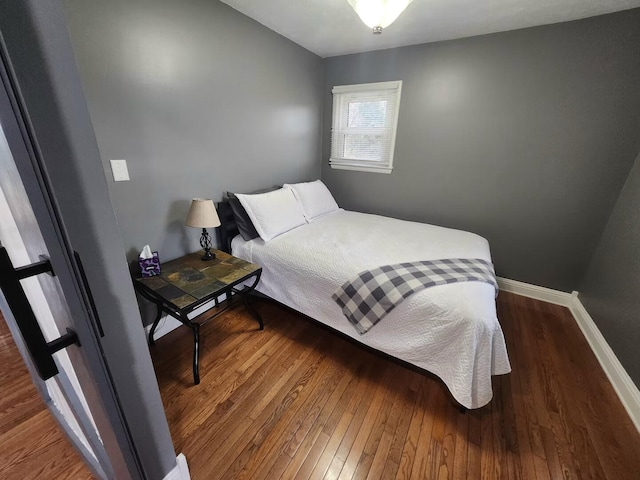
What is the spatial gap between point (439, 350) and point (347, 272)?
0.68 metres

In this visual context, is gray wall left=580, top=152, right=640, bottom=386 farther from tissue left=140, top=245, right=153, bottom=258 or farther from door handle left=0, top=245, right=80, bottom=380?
tissue left=140, top=245, right=153, bottom=258

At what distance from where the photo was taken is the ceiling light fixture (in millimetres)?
1345

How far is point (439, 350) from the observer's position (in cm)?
139

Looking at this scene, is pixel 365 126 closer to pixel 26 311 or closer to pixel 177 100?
pixel 177 100

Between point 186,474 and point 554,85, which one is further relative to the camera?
point 554,85

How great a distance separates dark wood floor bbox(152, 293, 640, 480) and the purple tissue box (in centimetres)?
57

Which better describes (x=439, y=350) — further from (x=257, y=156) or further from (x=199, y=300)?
(x=257, y=156)

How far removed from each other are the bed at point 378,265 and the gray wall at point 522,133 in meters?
0.60

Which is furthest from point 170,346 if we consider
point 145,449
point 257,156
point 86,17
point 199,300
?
point 86,17

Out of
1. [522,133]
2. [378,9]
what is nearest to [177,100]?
[378,9]

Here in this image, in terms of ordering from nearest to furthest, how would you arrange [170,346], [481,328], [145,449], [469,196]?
[145,449], [481,328], [170,346], [469,196]

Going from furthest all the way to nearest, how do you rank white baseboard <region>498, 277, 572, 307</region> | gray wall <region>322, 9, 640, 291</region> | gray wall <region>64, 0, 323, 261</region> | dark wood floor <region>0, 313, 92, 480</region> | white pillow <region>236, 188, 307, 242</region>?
white baseboard <region>498, 277, 572, 307</region> < white pillow <region>236, 188, 307, 242</region> < gray wall <region>322, 9, 640, 291</region> < gray wall <region>64, 0, 323, 261</region> < dark wood floor <region>0, 313, 92, 480</region>

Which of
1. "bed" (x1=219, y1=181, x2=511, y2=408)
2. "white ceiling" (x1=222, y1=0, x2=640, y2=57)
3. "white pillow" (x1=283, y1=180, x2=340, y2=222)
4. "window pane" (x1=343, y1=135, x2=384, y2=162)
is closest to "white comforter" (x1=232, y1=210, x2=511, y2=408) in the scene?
"bed" (x1=219, y1=181, x2=511, y2=408)

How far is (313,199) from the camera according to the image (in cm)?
276
